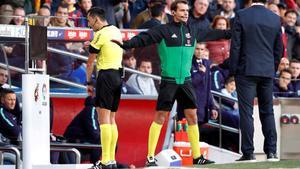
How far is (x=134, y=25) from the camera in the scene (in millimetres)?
22281

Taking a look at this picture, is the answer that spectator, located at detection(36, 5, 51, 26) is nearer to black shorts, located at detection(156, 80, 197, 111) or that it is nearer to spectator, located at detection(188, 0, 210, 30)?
black shorts, located at detection(156, 80, 197, 111)

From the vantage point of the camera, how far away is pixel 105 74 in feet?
52.6

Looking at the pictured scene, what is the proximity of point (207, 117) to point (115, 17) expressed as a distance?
4.07 metres

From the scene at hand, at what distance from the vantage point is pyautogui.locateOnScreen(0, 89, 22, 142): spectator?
18.5m

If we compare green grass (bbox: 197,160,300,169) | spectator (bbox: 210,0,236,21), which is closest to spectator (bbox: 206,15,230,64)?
spectator (bbox: 210,0,236,21)

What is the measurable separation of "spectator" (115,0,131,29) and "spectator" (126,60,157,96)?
2.74 m

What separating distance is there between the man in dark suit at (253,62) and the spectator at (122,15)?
6.80 meters

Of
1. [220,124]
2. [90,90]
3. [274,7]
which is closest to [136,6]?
[274,7]

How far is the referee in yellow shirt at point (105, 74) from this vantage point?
1602 cm

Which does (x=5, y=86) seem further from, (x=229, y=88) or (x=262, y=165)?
(x=262, y=165)

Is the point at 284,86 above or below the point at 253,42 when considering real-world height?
below

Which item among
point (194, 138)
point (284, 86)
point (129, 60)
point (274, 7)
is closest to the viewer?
point (194, 138)

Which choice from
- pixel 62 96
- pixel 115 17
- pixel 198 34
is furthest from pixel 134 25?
pixel 198 34

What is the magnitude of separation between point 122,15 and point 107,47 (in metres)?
7.14
